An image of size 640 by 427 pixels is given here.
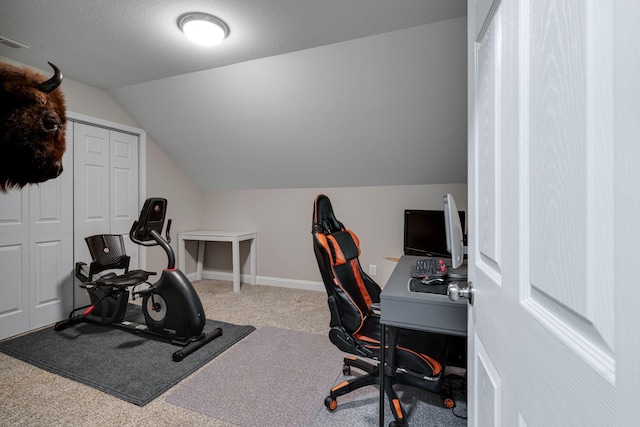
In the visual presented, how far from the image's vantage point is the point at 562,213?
1.27 ft

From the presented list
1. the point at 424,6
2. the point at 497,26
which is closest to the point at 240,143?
the point at 424,6

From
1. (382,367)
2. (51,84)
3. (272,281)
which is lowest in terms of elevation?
(272,281)

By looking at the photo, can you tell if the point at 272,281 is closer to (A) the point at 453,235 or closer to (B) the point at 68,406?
(B) the point at 68,406

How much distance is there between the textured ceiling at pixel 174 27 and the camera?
6.48 ft

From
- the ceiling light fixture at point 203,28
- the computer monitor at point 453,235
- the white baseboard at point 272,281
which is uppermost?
the ceiling light fixture at point 203,28

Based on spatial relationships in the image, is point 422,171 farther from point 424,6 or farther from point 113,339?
point 113,339

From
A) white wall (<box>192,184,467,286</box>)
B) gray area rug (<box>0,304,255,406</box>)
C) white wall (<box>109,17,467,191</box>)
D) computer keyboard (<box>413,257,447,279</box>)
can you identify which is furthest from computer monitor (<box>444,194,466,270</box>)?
white wall (<box>192,184,467,286</box>)

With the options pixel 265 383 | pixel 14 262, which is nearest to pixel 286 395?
pixel 265 383

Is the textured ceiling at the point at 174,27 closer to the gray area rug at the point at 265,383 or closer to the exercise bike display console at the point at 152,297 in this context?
the exercise bike display console at the point at 152,297

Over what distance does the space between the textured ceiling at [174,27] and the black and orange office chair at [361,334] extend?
1288 mm

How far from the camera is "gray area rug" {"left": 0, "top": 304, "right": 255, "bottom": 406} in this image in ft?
6.42

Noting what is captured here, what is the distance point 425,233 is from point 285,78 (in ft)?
6.67

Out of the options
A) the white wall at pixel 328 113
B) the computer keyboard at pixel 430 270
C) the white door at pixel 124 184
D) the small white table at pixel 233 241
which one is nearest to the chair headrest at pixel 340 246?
the computer keyboard at pixel 430 270

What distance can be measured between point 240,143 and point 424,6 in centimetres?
239
